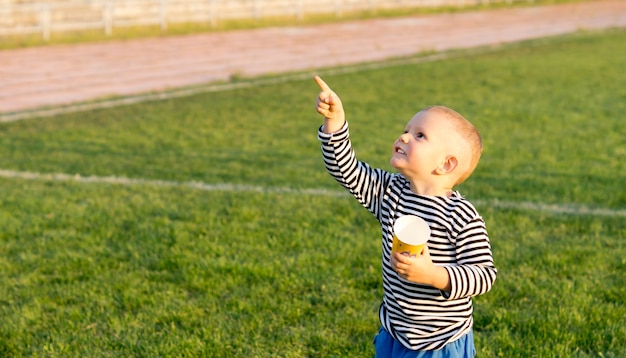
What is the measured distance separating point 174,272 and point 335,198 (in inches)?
72.2

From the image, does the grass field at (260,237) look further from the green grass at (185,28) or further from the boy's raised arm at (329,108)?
the green grass at (185,28)

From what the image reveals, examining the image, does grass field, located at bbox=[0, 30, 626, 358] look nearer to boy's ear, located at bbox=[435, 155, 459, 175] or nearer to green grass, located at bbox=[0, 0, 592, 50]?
boy's ear, located at bbox=[435, 155, 459, 175]

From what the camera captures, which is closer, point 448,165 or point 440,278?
point 440,278

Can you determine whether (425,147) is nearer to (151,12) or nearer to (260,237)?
(260,237)

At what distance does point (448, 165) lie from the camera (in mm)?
2701

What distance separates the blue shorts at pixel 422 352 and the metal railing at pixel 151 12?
18542 millimetres

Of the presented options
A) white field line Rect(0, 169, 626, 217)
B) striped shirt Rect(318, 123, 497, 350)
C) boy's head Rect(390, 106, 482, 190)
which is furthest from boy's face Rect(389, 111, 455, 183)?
white field line Rect(0, 169, 626, 217)

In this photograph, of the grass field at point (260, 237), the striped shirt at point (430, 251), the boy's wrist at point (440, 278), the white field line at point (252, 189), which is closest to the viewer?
the boy's wrist at point (440, 278)

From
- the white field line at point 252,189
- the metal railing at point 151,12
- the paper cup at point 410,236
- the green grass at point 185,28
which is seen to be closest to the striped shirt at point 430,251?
the paper cup at point 410,236

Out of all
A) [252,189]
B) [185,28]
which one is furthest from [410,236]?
[185,28]

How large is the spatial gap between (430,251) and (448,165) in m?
0.25

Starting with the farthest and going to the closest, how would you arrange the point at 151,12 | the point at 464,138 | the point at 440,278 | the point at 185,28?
the point at 151,12 < the point at 185,28 < the point at 464,138 < the point at 440,278

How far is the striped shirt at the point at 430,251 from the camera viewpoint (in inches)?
102

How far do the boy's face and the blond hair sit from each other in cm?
2
